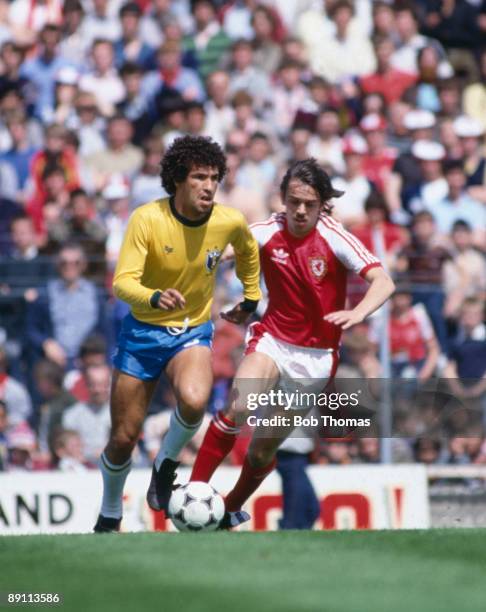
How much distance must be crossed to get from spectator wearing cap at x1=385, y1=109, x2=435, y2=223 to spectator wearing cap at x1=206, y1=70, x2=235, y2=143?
6.63ft

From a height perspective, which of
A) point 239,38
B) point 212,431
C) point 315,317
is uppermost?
point 239,38

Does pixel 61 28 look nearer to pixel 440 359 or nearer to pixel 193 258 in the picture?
pixel 440 359

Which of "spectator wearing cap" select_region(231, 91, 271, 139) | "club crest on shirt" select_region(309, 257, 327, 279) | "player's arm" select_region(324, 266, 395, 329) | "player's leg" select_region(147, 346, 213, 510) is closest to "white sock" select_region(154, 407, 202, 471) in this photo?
"player's leg" select_region(147, 346, 213, 510)

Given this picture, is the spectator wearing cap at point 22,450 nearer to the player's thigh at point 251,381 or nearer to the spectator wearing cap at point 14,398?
the spectator wearing cap at point 14,398

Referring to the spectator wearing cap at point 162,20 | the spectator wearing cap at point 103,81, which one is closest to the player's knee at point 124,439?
the spectator wearing cap at point 103,81

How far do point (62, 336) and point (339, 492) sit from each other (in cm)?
285

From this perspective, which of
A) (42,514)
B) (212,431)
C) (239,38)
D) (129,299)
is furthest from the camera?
(239,38)

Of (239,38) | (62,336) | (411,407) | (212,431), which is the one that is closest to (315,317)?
(212,431)

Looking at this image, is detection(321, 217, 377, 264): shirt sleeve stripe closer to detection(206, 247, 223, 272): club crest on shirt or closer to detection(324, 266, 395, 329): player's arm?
detection(324, 266, 395, 329): player's arm

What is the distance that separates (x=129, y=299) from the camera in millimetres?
9359

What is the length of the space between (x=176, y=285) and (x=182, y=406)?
76 cm

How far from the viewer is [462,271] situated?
49.3ft

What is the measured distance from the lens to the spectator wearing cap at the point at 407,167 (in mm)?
16797

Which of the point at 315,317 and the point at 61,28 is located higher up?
the point at 61,28
